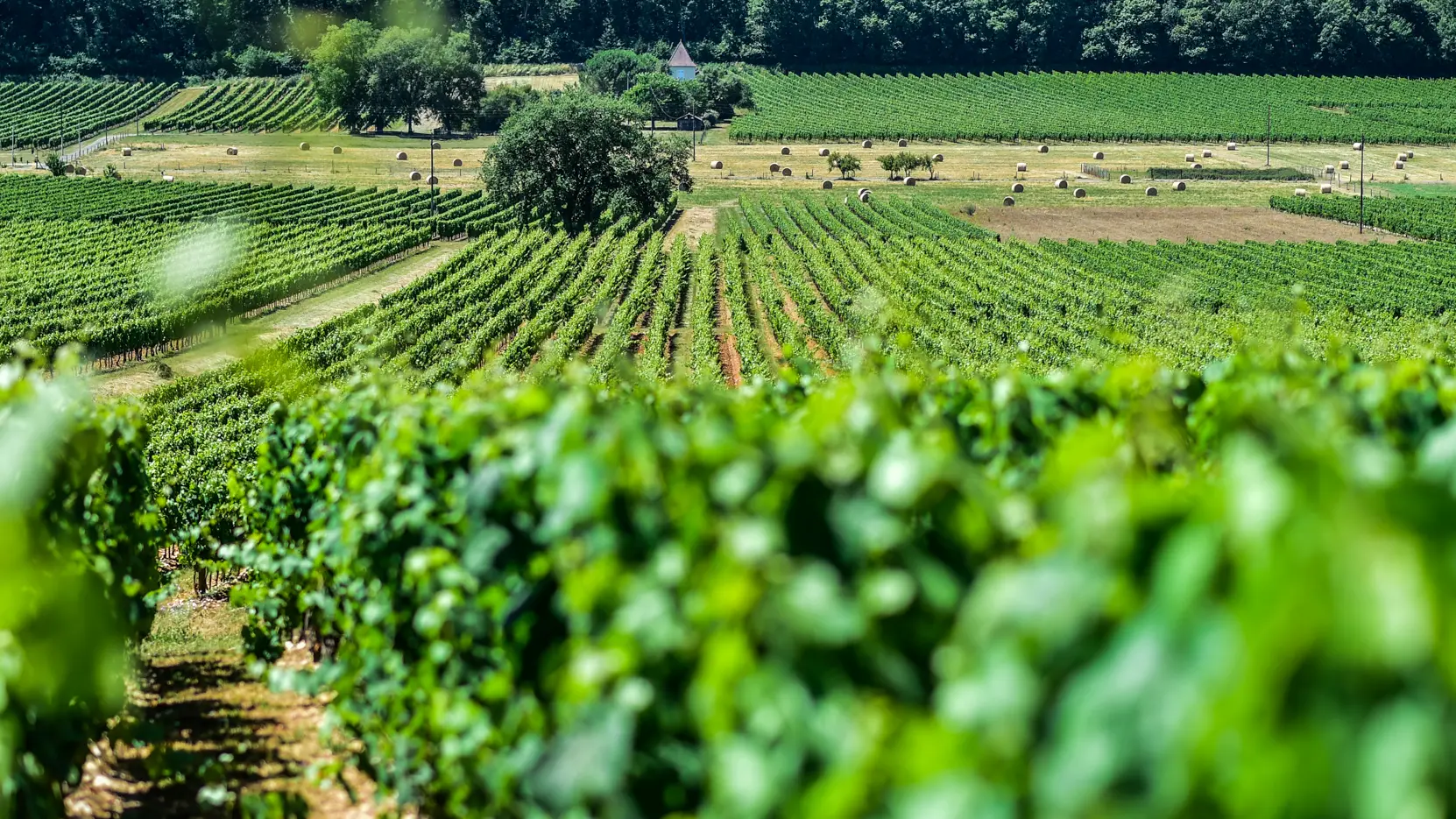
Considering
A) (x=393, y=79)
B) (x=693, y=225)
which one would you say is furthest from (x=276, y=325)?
(x=393, y=79)

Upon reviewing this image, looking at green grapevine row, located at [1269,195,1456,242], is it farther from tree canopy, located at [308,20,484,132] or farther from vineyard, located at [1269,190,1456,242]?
tree canopy, located at [308,20,484,132]

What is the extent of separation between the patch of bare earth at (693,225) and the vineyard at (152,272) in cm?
1105

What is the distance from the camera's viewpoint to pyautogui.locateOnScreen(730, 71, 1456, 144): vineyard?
10344 cm

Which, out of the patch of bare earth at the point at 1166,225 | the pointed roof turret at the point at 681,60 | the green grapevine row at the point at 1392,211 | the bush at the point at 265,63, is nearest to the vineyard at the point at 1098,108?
the pointed roof turret at the point at 681,60

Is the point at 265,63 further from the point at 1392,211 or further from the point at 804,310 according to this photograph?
the point at 804,310

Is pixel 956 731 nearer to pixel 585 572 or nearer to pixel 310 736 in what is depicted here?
pixel 585 572

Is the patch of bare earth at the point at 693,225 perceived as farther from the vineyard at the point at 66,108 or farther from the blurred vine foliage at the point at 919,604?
the vineyard at the point at 66,108

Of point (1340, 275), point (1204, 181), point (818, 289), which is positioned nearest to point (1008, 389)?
point (818, 289)

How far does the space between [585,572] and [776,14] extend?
139 meters

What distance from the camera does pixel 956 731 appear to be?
8.09ft

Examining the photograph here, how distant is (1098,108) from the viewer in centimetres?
11781

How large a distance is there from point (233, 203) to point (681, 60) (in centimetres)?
6702

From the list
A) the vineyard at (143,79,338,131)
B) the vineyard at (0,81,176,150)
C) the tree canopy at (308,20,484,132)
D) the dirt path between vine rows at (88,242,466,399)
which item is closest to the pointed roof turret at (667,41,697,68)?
the tree canopy at (308,20,484,132)

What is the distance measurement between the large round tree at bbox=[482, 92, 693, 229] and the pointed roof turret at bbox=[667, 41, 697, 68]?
61.8 m
